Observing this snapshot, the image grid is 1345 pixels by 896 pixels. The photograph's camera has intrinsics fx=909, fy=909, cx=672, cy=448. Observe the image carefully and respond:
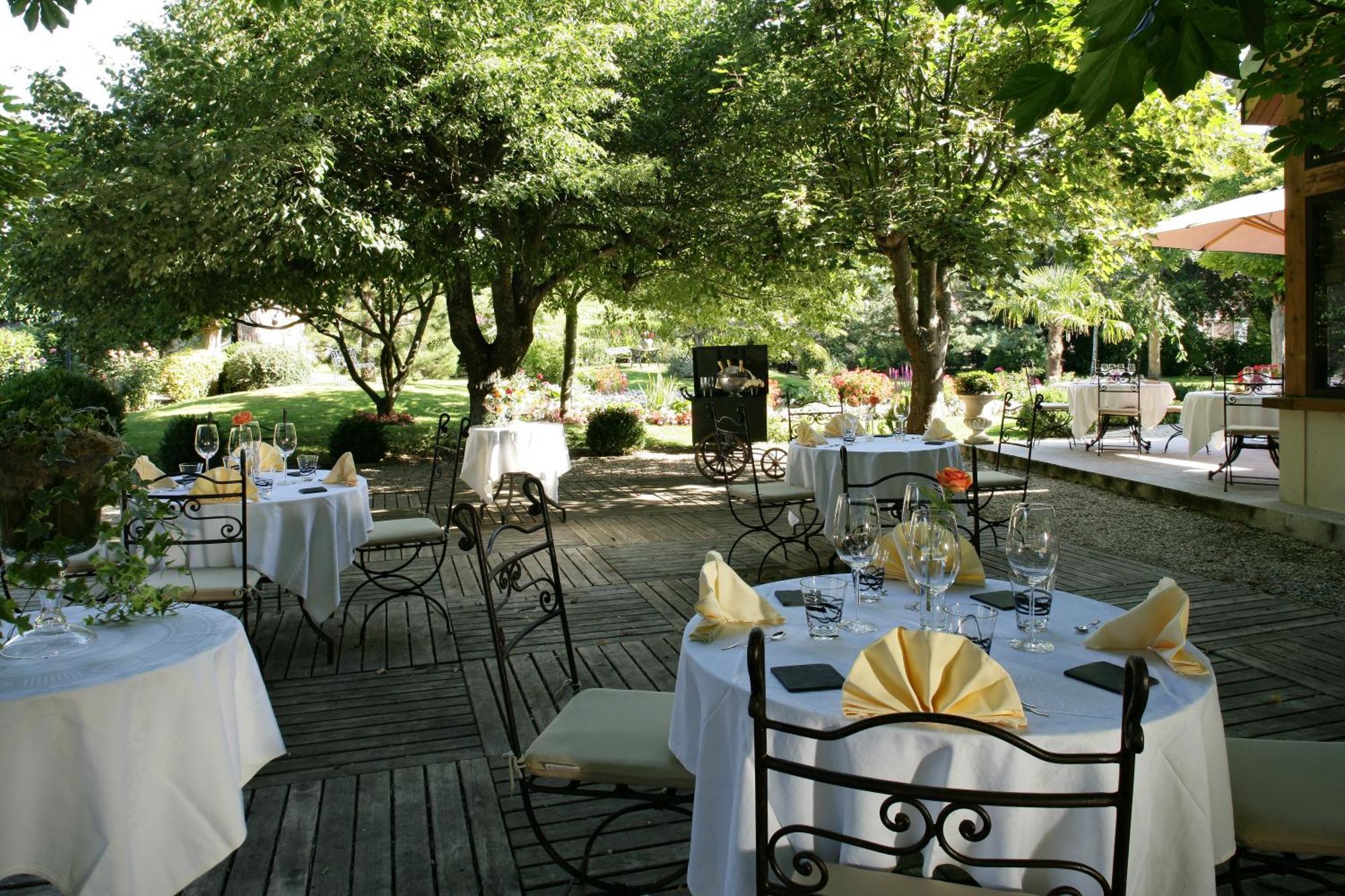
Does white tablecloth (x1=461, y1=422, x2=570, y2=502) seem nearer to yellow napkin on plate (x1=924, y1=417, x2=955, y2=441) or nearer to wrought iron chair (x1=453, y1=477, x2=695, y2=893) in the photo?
yellow napkin on plate (x1=924, y1=417, x2=955, y2=441)

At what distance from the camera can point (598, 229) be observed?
10.4 metres

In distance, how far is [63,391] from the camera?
10.4 m

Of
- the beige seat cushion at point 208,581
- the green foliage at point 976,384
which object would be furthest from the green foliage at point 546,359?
the beige seat cushion at point 208,581

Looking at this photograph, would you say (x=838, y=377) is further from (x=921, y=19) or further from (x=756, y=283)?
(x=921, y=19)

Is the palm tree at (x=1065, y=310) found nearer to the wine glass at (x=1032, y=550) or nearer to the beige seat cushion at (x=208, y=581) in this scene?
the beige seat cushion at (x=208, y=581)

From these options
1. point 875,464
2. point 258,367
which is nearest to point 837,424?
point 875,464

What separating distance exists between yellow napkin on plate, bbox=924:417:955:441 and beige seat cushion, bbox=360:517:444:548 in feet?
11.6

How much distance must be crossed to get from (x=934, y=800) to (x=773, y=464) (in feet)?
23.2

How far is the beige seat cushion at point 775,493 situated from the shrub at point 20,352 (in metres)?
14.5

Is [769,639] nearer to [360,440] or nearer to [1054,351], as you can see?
[360,440]

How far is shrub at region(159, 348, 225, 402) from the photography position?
17.8 m

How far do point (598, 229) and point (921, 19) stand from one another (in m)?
4.25

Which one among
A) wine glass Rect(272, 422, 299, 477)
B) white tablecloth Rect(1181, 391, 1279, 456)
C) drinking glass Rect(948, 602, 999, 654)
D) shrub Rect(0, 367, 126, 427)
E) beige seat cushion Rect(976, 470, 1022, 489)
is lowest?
beige seat cushion Rect(976, 470, 1022, 489)

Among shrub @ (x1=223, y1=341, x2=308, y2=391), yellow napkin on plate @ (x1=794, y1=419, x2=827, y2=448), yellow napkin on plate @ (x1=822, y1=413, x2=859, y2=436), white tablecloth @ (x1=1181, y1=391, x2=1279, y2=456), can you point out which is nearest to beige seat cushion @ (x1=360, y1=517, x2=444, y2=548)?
yellow napkin on plate @ (x1=794, y1=419, x2=827, y2=448)
